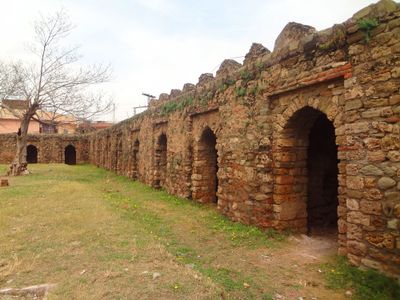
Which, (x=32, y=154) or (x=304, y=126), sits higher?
(x=304, y=126)

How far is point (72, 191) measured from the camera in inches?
421

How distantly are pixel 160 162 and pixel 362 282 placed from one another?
981cm

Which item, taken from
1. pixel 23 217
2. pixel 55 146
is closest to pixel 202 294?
pixel 23 217

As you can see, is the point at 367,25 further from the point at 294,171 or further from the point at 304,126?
the point at 294,171

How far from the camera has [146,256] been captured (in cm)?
458

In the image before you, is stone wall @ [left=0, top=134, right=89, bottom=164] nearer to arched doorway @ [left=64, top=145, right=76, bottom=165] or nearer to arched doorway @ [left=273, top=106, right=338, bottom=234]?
arched doorway @ [left=64, top=145, right=76, bottom=165]

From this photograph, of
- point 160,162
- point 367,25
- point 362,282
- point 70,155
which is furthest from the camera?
point 70,155

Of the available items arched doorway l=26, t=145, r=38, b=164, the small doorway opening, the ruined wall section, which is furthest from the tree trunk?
arched doorway l=26, t=145, r=38, b=164

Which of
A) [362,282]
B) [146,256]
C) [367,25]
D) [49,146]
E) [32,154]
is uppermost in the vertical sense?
[367,25]

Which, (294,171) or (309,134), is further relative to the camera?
(309,134)

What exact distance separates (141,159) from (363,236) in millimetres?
11814

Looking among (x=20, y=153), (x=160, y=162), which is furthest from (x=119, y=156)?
(x=160, y=162)

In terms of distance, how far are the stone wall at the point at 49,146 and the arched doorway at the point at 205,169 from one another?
2530 centimetres

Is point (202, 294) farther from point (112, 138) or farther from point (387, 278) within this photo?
point (112, 138)
